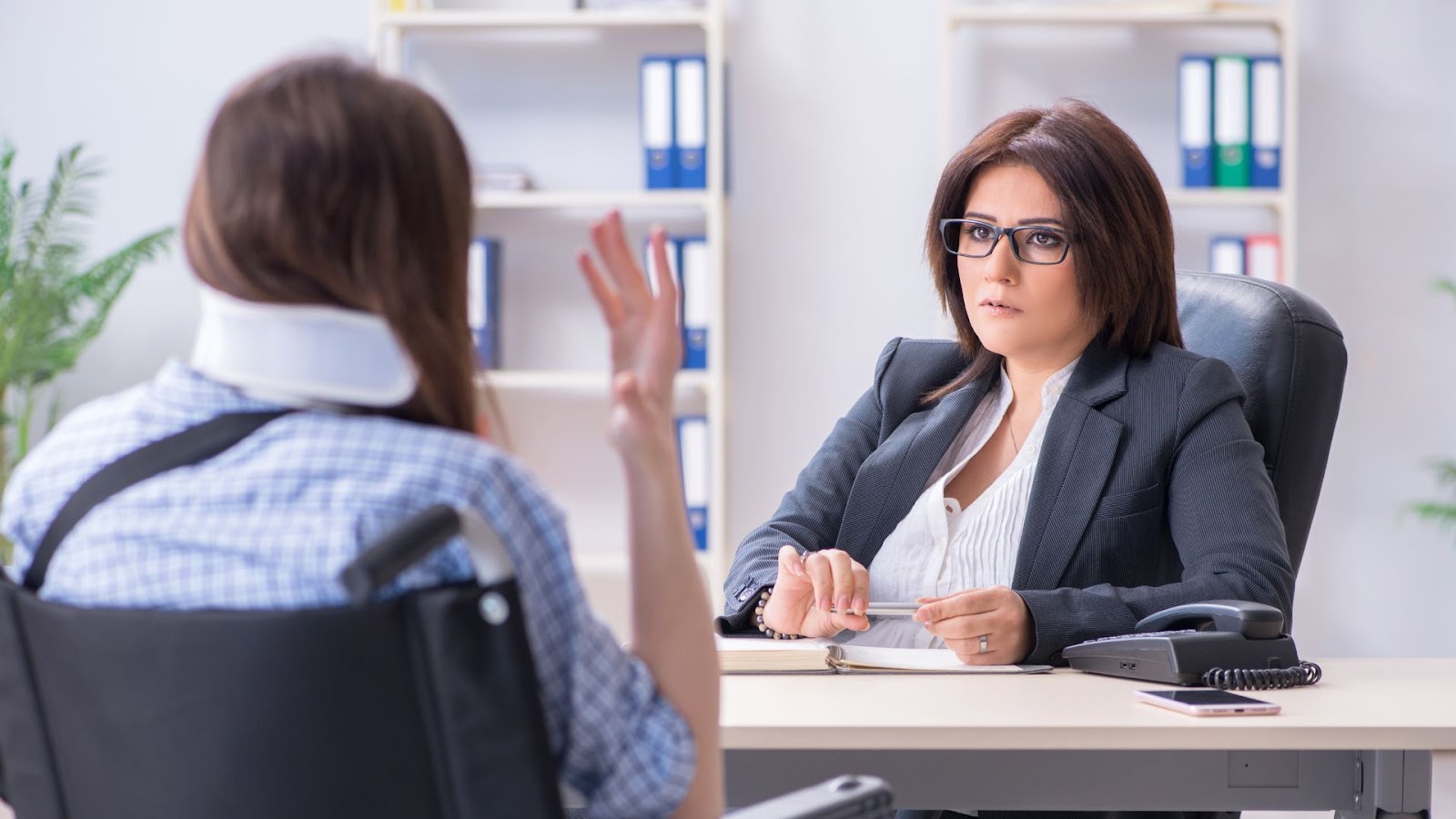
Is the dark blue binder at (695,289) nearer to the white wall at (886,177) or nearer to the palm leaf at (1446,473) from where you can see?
the white wall at (886,177)

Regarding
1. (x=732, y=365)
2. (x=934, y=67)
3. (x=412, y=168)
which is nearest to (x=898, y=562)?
(x=412, y=168)

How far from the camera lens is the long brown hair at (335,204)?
76 centimetres

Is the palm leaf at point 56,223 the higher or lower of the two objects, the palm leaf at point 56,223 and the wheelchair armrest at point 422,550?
the higher

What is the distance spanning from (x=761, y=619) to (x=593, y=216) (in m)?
2.27

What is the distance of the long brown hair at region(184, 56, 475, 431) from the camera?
758 millimetres

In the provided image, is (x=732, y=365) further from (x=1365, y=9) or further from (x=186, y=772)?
(x=186, y=772)

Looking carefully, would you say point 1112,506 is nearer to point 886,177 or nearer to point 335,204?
point 335,204

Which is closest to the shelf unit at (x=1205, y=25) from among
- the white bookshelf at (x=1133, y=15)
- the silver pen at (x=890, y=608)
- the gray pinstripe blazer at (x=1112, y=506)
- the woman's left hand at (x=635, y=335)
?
the white bookshelf at (x=1133, y=15)

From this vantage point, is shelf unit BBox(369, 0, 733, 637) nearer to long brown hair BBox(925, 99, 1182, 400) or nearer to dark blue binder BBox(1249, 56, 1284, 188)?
dark blue binder BBox(1249, 56, 1284, 188)

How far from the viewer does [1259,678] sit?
1305 mm

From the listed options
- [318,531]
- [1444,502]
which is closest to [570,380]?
[1444,502]

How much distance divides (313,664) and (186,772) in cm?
10

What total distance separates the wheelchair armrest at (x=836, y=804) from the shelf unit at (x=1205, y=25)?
278 cm

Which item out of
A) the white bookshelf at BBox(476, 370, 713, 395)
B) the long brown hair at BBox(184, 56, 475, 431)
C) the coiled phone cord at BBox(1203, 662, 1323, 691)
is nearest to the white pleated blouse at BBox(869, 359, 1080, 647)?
the coiled phone cord at BBox(1203, 662, 1323, 691)
